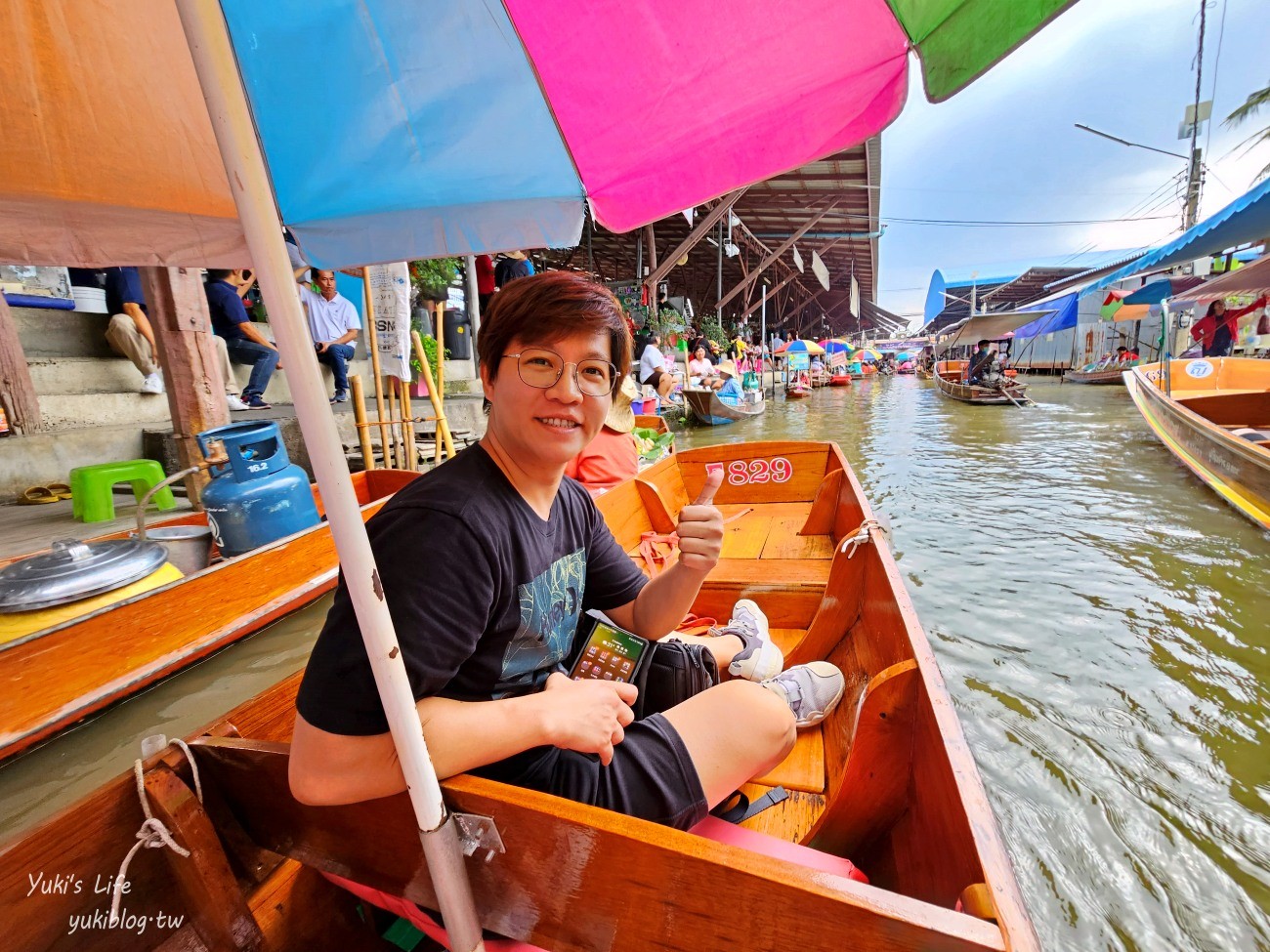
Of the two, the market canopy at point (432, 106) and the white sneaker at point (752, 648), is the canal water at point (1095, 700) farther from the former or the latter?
the market canopy at point (432, 106)

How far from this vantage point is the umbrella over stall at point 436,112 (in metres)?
1.30

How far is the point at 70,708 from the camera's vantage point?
2.10 m

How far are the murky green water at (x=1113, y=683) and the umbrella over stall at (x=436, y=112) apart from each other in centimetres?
249

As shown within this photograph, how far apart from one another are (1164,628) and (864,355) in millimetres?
35515

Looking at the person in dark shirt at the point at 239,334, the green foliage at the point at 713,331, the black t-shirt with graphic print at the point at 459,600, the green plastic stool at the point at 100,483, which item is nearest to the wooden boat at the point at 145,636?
the green plastic stool at the point at 100,483

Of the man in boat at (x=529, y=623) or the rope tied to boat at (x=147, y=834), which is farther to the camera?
the rope tied to boat at (x=147, y=834)

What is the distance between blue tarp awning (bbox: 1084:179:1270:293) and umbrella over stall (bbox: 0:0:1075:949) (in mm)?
8554

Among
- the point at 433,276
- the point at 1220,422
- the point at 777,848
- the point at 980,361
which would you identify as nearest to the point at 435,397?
the point at 433,276

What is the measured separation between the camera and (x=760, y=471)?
444 centimetres

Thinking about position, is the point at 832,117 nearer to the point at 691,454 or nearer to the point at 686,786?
the point at 686,786

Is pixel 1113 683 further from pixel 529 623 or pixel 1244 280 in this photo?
pixel 1244 280

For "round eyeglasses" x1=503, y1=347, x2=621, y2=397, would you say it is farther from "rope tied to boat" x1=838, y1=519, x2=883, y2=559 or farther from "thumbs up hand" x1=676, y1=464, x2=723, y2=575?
"rope tied to boat" x1=838, y1=519, x2=883, y2=559

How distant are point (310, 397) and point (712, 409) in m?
12.2

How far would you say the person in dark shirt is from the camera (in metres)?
5.71
